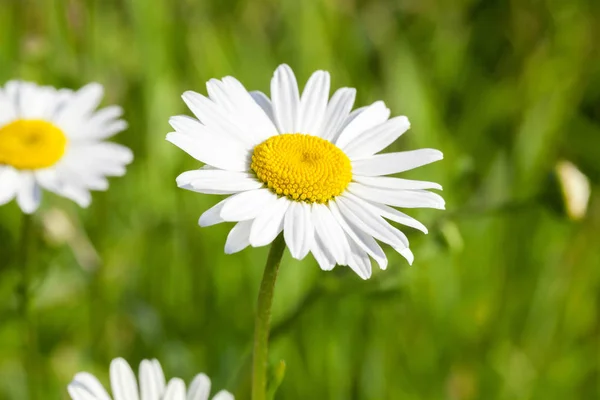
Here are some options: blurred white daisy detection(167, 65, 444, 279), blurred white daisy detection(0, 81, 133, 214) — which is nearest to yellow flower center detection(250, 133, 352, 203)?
blurred white daisy detection(167, 65, 444, 279)

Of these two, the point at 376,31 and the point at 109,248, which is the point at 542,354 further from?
the point at 376,31

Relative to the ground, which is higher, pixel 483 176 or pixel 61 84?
pixel 61 84

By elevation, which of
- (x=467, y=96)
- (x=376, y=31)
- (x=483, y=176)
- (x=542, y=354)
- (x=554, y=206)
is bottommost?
(x=542, y=354)

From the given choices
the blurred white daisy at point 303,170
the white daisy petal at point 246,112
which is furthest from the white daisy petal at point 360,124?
the white daisy petal at point 246,112

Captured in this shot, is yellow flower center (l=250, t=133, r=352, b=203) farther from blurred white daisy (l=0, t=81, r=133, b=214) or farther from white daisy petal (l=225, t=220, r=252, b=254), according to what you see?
blurred white daisy (l=0, t=81, r=133, b=214)

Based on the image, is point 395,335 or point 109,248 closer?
point 395,335

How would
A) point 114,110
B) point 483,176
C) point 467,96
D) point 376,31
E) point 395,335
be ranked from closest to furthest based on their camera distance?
point 114,110 → point 395,335 → point 483,176 → point 467,96 → point 376,31

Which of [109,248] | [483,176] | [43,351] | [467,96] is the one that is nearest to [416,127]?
[483,176]

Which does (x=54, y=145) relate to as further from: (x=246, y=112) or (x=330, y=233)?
(x=330, y=233)
